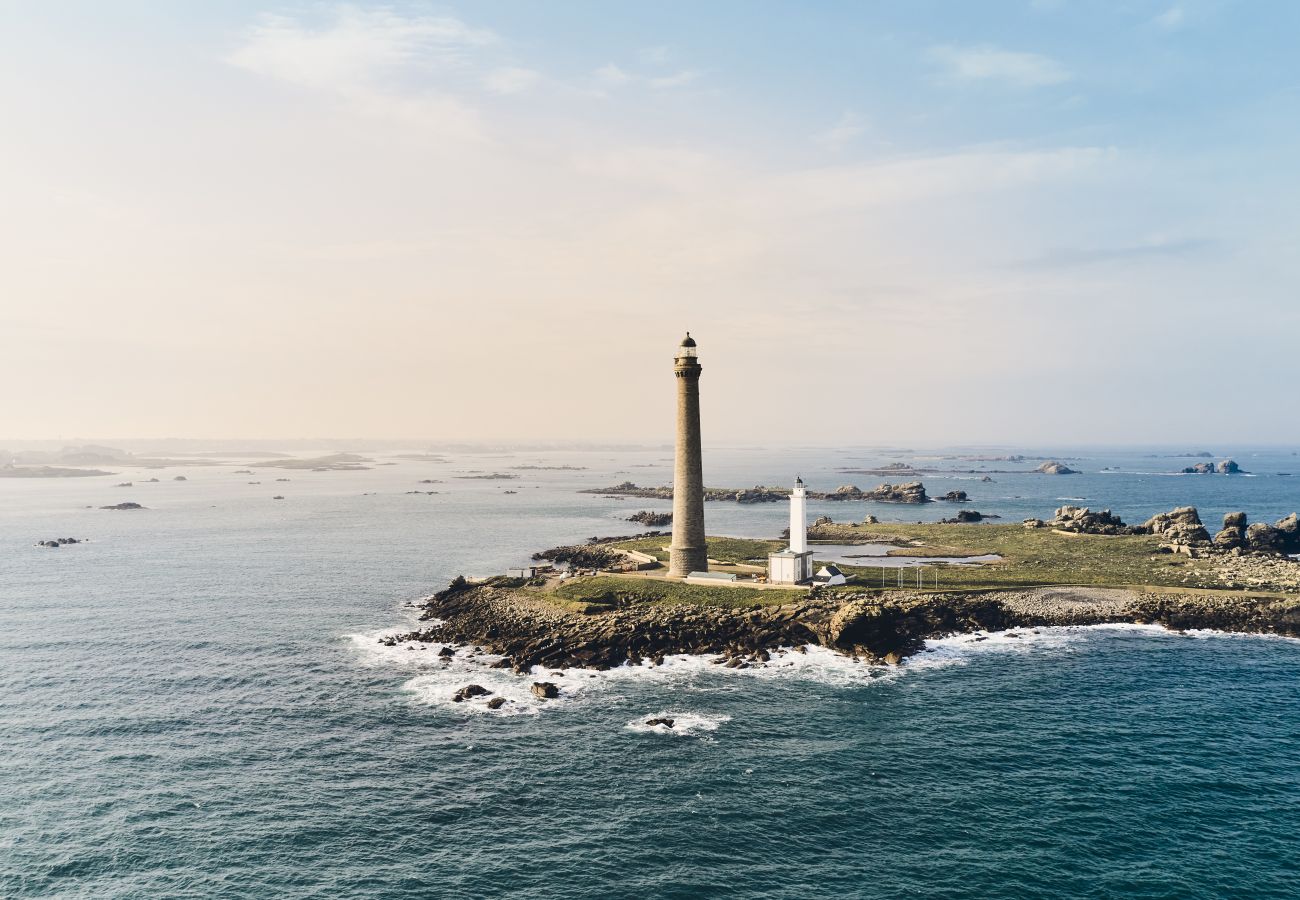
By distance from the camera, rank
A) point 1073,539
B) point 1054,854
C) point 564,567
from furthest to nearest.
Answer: point 1073,539
point 564,567
point 1054,854

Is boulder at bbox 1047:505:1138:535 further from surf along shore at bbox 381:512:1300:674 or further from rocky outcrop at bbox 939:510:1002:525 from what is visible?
surf along shore at bbox 381:512:1300:674

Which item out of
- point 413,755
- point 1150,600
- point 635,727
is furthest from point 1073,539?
point 413,755

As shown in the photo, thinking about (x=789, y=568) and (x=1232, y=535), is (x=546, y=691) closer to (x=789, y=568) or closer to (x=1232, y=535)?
(x=789, y=568)

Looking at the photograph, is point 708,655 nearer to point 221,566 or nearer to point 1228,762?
point 1228,762

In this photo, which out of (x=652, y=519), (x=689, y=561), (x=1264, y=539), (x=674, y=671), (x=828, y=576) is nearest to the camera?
(x=674, y=671)

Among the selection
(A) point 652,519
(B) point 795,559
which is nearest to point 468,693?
(B) point 795,559

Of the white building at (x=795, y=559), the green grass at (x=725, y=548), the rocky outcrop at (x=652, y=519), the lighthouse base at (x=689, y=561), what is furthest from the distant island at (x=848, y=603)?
the rocky outcrop at (x=652, y=519)
